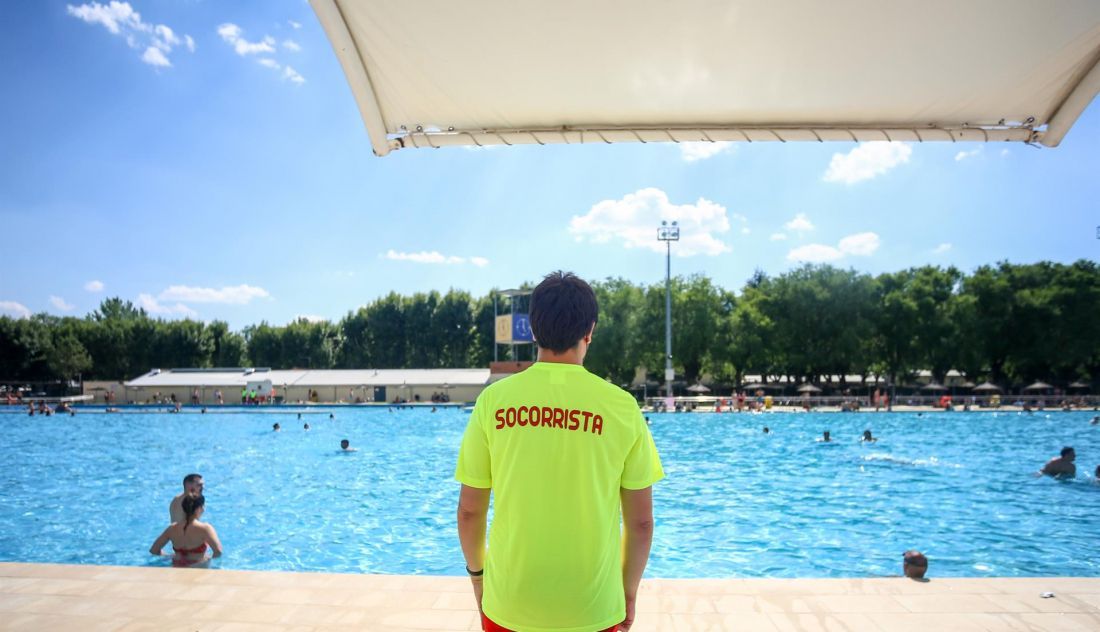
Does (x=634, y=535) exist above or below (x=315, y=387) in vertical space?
above

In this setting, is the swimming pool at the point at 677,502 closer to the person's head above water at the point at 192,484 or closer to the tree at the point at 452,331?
the person's head above water at the point at 192,484

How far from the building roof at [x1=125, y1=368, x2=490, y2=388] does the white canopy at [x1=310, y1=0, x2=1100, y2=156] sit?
1785 inches

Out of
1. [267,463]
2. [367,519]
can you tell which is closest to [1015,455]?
[367,519]

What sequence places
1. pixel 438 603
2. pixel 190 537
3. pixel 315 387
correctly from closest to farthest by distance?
pixel 438 603
pixel 190 537
pixel 315 387

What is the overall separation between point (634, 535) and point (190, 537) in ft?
21.3

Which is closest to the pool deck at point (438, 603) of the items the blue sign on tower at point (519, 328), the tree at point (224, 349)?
the blue sign on tower at point (519, 328)

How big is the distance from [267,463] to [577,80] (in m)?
16.4

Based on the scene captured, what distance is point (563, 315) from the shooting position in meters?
1.94

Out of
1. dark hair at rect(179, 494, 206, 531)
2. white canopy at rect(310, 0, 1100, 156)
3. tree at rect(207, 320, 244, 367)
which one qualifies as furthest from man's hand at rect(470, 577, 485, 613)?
tree at rect(207, 320, 244, 367)

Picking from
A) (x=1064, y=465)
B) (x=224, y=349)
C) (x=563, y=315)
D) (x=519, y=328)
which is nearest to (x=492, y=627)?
(x=563, y=315)

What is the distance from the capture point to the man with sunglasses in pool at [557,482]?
5.89ft

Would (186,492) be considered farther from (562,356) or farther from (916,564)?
(916,564)

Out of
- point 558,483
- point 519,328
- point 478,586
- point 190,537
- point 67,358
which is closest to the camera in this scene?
point 558,483

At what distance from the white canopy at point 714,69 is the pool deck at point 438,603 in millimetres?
2720
